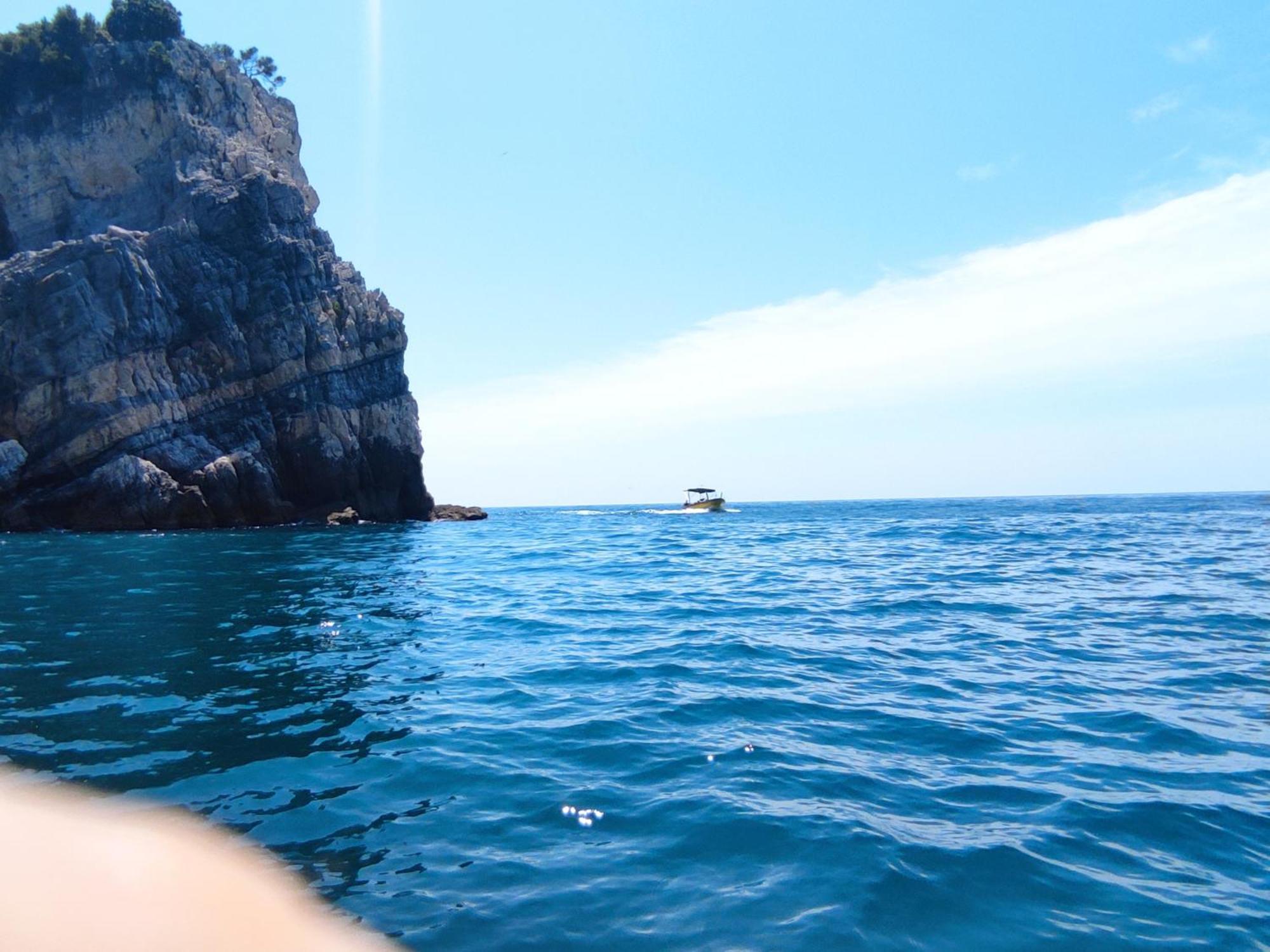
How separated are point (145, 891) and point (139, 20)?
76766 millimetres

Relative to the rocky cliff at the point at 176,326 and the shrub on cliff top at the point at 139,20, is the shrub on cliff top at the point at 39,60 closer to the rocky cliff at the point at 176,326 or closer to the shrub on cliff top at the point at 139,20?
the rocky cliff at the point at 176,326

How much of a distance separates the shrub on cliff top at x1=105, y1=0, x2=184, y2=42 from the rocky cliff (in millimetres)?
2695

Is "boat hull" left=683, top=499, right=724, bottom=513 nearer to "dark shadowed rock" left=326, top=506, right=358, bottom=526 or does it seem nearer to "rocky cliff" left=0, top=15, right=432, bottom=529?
"rocky cliff" left=0, top=15, right=432, bottom=529

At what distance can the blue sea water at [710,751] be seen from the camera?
4488 mm

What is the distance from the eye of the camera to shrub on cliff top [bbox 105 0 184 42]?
189 ft

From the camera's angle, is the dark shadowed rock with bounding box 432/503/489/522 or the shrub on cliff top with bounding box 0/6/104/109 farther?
the dark shadowed rock with bounding box 432/503/489/522

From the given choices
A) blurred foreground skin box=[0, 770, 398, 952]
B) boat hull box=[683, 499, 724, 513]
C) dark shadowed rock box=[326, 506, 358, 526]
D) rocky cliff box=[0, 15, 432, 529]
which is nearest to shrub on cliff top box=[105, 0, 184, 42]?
rocky cliff box=[0, 15, 432, 529]

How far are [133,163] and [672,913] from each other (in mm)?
68650

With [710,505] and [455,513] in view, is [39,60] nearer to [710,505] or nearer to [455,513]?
[455,513]

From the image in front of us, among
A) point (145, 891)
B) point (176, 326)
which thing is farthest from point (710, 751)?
point (176, 326)

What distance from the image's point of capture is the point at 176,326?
48.2m

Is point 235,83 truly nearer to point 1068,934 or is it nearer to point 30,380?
point 30,380

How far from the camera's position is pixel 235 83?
60.2m

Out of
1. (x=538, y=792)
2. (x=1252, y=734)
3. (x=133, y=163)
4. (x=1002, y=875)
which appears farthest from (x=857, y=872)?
(x=133, y=163)
